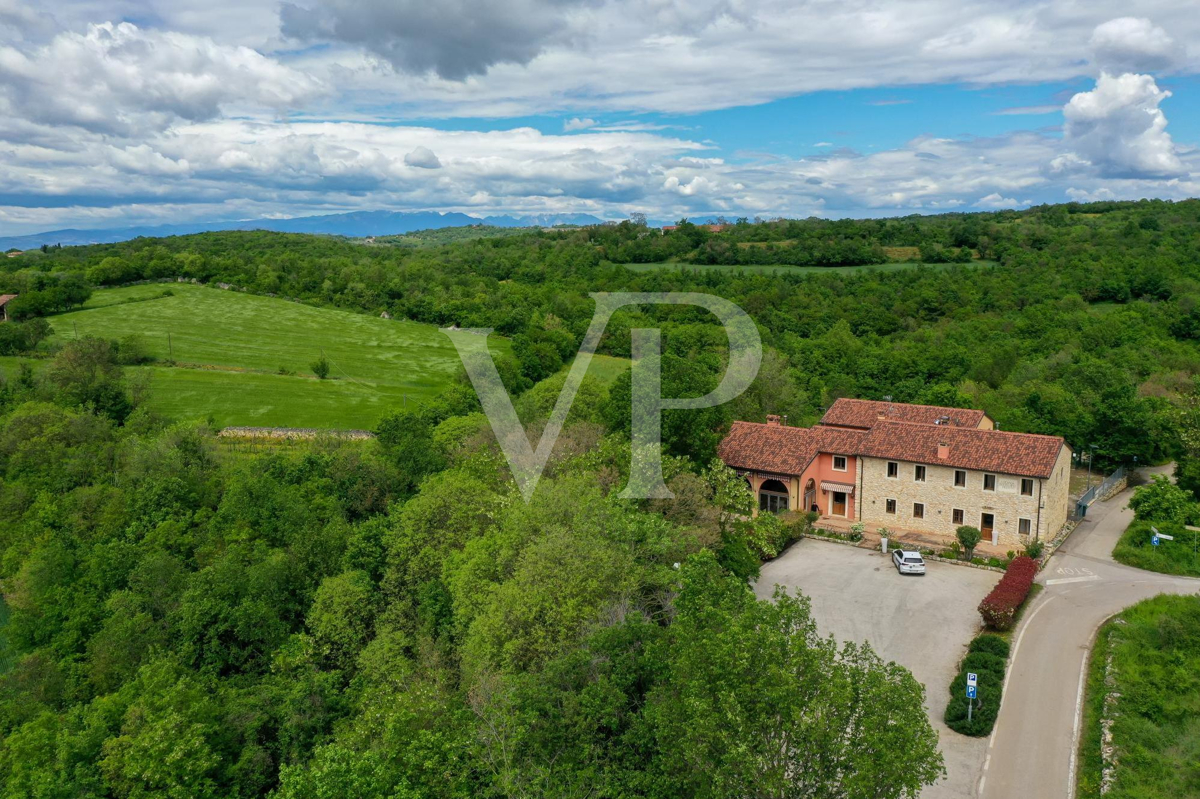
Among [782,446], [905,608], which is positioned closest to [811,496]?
[782,446]

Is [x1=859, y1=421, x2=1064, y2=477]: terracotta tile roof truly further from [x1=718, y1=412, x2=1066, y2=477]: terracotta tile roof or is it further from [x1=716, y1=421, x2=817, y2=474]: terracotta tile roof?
[x1=716, y1=421, x2=817, y2=474]: terracotta tile roof

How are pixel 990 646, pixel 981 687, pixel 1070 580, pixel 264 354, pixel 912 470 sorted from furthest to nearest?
pixel 264 354
pixel 912 470
pixel 1070 580
pixel 990 646
pixel 981 687

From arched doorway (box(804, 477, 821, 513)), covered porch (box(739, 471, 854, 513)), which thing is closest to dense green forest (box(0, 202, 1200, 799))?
covered porch (box(739, 471, 854, 513))

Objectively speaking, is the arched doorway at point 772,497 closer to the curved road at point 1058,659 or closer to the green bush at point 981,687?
the curved road at point 1058,659

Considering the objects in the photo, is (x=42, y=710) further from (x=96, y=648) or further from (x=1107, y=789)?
(x=1107, y=789)

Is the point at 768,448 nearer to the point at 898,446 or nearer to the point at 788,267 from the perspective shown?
the point at 898,446

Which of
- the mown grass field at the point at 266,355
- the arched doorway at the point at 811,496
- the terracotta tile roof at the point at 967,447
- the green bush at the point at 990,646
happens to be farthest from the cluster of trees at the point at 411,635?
the mown grass field at the point at 266,355
